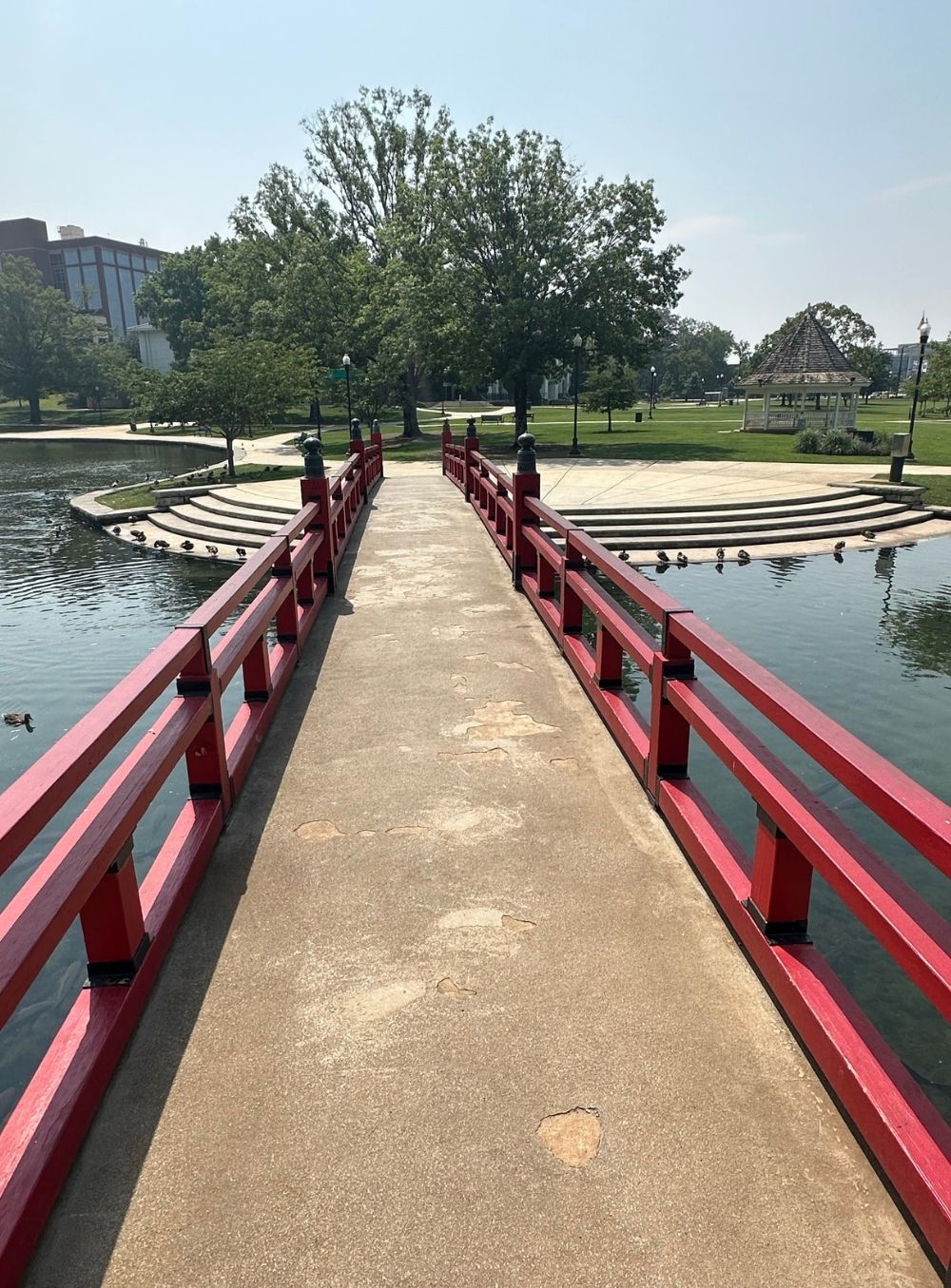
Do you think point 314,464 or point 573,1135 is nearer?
point 573,1135

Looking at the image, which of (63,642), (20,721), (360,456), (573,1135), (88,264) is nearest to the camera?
(573,1135)

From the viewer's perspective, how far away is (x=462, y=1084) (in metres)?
2.40

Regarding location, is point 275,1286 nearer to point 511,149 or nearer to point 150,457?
point 511,149

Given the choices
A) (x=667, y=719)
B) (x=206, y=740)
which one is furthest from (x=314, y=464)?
(x=667, y=719)

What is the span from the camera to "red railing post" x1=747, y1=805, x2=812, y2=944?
8.77 ft

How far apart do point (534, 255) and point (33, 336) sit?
5815cm

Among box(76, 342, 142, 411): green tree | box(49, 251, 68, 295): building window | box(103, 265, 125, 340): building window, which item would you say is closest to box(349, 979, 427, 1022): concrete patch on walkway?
box(76, 342, 142, 411): green tree

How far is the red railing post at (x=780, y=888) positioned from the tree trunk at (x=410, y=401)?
3684cm

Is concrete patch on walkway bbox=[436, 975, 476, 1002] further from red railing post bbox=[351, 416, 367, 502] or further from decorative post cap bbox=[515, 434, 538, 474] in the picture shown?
red railing post bbox=[351, 416, 367, 502]

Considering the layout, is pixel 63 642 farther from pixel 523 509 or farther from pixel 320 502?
pixel 523 509

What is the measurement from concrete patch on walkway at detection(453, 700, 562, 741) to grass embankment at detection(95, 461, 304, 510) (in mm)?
17924

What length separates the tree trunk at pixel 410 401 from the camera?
37.7 metres

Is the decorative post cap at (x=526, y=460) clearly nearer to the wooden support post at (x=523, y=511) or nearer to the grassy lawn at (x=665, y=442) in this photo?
the wooden support post at (x=523, y=511)

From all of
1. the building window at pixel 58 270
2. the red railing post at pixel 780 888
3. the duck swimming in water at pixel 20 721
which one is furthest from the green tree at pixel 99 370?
the red railing post at pixel 780 888
